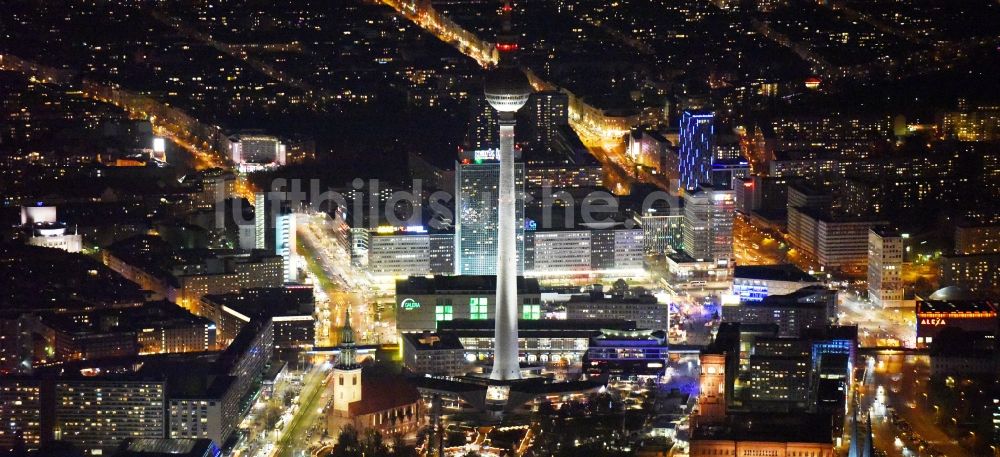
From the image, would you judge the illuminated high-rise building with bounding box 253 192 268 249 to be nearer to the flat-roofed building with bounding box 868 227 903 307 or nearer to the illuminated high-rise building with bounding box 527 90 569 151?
the illuminated high-rise building with bounding box 527 90 569 151

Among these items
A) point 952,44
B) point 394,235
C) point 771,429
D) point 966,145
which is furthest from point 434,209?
point 952,44

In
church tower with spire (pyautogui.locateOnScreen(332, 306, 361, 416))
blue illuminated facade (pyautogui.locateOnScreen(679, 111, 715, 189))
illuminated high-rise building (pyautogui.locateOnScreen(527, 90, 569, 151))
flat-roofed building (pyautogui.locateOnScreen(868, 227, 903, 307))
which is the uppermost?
illuminated high-rise building (pyautogui.locateOnScreen(527, 90, 569, 151))

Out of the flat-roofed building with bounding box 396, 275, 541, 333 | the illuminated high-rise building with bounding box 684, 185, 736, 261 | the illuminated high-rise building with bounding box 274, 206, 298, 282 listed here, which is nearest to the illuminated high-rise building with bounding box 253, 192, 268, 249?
the illuminated high-rise building with bounding box 274, 206, 298, 282

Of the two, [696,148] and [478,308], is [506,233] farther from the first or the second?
[696,148]

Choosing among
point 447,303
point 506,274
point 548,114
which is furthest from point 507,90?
Result: point 548,114

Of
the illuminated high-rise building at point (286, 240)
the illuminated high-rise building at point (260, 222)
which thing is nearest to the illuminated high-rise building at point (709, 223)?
the illuminated high-rise building at point (286, 240)
